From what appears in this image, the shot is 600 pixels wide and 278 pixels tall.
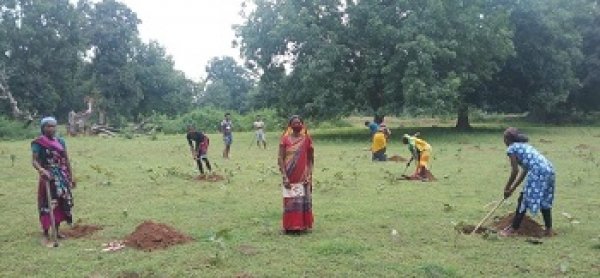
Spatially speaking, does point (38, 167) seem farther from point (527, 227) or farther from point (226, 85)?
point (226, 85)

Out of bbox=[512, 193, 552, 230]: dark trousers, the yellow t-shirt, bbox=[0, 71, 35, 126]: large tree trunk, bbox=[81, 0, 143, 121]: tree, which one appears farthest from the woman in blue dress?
bbox=[81, 0, 143, 121]: tree

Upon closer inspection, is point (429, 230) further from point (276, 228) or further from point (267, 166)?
point (267, 166)

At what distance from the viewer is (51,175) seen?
8570 millimetres

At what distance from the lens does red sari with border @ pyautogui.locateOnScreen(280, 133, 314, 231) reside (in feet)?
29.6

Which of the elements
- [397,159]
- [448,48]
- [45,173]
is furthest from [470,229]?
[448,48]

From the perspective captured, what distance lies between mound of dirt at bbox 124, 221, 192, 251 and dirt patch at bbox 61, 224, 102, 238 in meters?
1.05

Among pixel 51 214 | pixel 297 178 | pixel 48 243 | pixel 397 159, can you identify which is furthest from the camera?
pixel 397 159

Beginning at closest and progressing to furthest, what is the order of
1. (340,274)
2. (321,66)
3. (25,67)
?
(340,274)
(321,66)
(25,67)

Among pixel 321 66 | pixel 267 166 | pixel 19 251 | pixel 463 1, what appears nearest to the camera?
pixel 19 251

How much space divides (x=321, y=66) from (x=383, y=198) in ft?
57.8

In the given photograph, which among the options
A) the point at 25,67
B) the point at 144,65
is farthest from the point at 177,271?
the point at 144,65

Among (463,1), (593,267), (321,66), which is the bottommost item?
(593,267)

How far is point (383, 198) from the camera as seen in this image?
12391 mm

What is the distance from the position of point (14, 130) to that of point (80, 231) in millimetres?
32571
